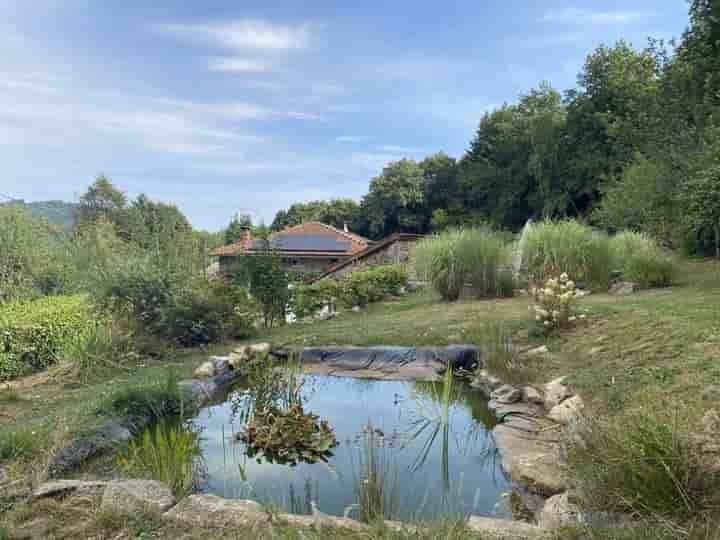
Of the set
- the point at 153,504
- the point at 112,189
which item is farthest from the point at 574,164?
the point at 112,189

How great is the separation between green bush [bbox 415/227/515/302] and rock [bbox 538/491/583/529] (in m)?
7.39

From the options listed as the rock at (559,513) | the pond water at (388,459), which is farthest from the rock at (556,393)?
the rock at (559,513)

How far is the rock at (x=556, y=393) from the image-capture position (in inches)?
159

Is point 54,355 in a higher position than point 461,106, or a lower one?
lower

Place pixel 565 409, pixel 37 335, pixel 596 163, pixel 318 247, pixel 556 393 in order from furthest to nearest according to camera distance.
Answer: pixel 318 247
pixel 596 163
pixel 37 335
pixel 556 393
pixel 565 409

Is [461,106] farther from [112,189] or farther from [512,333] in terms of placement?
Answer: [112,189]

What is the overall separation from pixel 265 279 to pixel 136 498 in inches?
257

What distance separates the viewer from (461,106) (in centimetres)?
1213

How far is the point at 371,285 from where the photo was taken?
13.1 meters

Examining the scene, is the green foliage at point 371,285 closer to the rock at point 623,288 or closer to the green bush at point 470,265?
the green bush at point 470,265

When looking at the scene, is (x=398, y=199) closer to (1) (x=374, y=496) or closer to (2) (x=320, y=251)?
(2) (x=320, y=251)

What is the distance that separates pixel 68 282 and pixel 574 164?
2410 centimetres

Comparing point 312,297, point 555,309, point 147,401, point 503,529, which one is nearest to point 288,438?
point 147,401

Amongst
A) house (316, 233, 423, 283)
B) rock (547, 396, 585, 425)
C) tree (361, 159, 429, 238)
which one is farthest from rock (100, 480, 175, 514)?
tree (361, 159, 429, 238)
